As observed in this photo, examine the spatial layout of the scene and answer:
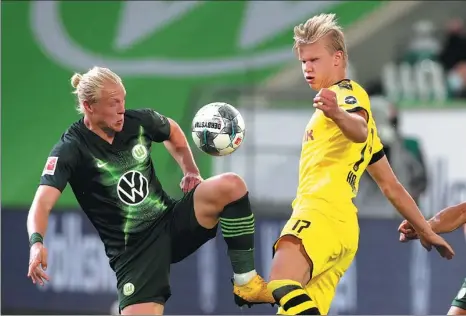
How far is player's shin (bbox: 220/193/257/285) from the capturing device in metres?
6.71

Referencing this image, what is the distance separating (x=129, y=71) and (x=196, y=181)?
8567mm

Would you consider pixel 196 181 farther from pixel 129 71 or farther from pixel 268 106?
pixel 129 71

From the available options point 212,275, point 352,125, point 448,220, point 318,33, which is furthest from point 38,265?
point 212,275

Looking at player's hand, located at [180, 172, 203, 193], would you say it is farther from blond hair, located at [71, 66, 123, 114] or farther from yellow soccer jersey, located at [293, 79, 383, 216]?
yellow soccer jersey, located at [293, 79, 383, 216]

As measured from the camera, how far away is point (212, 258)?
40.0 feet

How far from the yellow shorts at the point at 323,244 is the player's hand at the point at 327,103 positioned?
2.22 feet

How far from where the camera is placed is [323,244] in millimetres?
6328

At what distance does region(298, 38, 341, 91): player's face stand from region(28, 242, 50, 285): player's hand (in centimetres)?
172

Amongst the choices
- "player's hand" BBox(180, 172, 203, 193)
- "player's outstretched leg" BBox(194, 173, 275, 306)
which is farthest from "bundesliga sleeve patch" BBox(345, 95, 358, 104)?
"player's hand" BBox(180, 172, 203, 193)

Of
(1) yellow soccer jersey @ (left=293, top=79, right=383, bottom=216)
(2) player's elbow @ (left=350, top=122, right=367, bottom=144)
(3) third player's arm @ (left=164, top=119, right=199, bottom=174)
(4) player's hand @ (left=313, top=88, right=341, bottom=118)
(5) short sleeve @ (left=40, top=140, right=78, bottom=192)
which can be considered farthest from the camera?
(3) third player's arm @ (left=164, top=119, right=199, bottom=174)

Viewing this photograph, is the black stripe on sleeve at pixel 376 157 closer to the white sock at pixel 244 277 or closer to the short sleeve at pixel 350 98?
the short sleeve at pixel 350 98

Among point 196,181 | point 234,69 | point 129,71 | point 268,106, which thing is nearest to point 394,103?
point 268,106

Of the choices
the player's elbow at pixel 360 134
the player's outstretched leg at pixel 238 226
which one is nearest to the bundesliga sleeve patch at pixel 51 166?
the player's outstretched leg at pixel 238 226

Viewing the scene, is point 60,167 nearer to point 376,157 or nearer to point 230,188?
point 230,188
